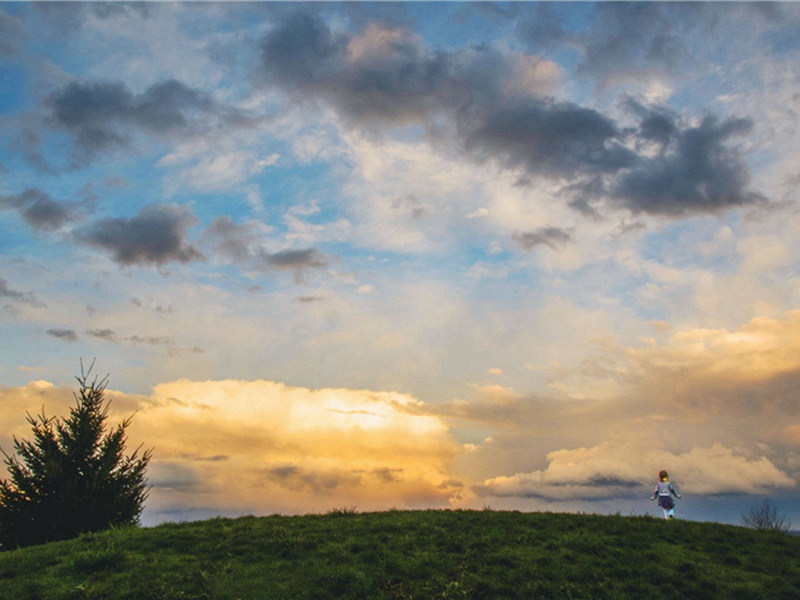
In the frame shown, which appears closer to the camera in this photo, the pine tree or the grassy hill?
the grassy hill

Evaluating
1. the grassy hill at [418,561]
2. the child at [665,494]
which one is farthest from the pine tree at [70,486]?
the child at [665,494]

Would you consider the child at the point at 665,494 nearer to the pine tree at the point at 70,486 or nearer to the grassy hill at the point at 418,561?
the grassy hill at the point at 418,561

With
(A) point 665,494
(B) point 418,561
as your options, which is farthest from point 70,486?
(A) point 665,494

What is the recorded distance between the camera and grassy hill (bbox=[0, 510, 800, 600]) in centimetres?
1811

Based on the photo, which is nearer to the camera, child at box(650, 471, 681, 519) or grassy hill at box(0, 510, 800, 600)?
grassy hill at box(0, 510, 800, 600)

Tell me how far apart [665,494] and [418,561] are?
17062 mm

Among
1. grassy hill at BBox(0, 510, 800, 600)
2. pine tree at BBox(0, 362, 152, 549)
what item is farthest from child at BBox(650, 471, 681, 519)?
pine tree at BBox(0, 362, 152, 549)

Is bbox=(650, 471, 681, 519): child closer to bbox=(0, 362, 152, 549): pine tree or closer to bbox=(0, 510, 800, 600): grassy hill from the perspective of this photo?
bbox=(0, 510, 800, 600): grassy hill

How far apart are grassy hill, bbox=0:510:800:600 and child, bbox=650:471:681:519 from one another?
15.8 ft

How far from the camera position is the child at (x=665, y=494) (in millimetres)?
30047

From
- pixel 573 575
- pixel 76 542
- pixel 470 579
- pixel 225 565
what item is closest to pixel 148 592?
pixel 225 565

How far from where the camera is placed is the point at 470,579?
18531mm

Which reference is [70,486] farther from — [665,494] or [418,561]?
[665,494]

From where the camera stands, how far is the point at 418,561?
1969cm
